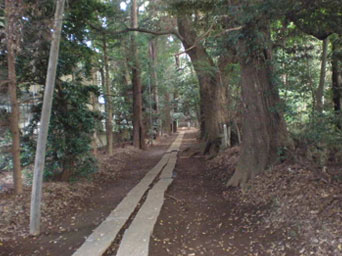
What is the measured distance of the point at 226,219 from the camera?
5332 millimetres

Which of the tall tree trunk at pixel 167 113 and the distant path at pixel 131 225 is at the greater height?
the tall tree trunk at pixel 167 113

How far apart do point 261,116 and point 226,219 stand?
9.17 feet

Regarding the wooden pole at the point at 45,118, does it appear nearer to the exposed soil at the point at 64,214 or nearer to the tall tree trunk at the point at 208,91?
the exposed soil at the point at 64,214

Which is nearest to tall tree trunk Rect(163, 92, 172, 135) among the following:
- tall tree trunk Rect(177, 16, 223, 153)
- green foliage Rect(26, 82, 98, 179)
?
tall tree trunk Rect(177, 16, 223, 153)

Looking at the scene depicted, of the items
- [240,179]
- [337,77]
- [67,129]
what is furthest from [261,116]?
[67,129]

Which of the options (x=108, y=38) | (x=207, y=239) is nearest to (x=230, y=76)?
(x=108, y=38)

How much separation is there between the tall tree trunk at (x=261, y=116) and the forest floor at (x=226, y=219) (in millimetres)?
423

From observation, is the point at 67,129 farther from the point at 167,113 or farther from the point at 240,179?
the point at 167,113

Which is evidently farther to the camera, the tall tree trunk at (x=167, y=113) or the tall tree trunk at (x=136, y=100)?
the tall tree trunk at (x=167, y=113)

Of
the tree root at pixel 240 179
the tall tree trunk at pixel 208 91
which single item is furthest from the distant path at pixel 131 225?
the tall tree trunk at pixel 208 91

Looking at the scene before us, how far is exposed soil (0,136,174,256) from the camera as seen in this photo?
4.34 metres

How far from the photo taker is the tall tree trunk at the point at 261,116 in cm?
673

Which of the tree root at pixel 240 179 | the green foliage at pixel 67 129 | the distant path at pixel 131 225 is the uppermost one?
the green foliage at pixel 67 129

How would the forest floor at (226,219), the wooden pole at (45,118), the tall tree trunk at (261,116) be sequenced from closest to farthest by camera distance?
1. the forest floor at (226,219)
2. the wooden pole at (45,118)
3. the tall tree trunk at (261,116)
